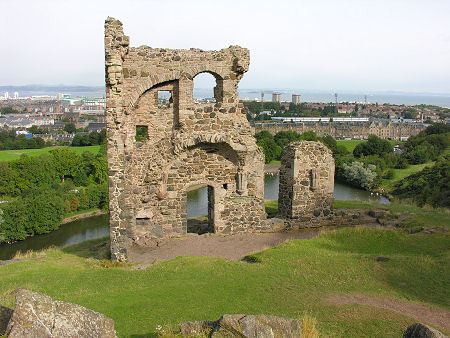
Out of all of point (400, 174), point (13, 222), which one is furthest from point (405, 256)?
point (400, 174)

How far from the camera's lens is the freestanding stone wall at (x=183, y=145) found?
15812 mm

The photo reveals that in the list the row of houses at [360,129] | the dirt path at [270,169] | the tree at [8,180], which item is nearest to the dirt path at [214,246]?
the dirt path at [270,169]

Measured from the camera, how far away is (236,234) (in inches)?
677

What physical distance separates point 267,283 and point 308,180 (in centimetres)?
795

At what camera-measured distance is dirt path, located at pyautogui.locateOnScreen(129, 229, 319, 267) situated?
14602 millimetres

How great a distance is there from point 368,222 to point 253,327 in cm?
1304

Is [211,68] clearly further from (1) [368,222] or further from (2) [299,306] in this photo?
(2) [299,306]

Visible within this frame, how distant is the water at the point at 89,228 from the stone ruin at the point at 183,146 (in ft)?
58.8

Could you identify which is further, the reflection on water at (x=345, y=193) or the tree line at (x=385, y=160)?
the reflection on water at (x=345, y=193)

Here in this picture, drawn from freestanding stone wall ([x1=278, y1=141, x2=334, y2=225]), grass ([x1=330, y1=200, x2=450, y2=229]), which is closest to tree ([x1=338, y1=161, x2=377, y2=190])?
grass ([x1=330, y1=200, x2=450, y2=229])

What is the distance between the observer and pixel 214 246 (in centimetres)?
1553

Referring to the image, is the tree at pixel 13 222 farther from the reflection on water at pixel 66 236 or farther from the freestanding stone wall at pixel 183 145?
the freestanding stone wall at pixel 183 145

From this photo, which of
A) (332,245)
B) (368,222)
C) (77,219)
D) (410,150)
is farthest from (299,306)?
(410,150)

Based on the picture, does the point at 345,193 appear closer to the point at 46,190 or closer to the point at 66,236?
the point at 66,236
